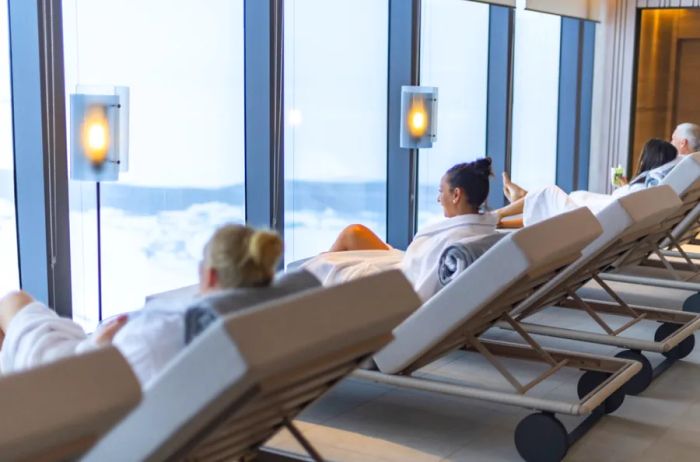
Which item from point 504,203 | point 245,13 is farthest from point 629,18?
point 245,13

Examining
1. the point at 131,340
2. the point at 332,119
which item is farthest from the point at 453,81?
the point at 131,340

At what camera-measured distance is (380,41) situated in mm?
7918

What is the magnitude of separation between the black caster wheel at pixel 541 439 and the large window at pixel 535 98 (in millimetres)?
6491

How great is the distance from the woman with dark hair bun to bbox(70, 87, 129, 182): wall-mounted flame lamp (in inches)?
40.7

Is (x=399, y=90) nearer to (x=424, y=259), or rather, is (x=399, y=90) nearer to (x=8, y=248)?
(x=8, y=248)

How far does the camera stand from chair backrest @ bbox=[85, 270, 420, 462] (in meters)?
2.01

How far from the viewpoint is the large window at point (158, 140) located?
555cm

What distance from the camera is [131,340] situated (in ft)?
8.11

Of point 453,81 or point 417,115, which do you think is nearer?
point 417,115

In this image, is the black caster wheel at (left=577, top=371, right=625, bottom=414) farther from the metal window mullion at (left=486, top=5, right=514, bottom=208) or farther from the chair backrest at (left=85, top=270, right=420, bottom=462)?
the metal window mullion at (left=486, top=5, right=514, bottom=208)

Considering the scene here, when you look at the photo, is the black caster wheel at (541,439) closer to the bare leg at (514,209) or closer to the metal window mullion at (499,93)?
the bare leg at (514,209)

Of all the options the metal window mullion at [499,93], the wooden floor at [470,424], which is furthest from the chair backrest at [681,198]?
the metal window mullion at [499,93]

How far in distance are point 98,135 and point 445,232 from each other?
5.39 ft

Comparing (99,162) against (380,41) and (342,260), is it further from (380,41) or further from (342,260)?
(380,41)
